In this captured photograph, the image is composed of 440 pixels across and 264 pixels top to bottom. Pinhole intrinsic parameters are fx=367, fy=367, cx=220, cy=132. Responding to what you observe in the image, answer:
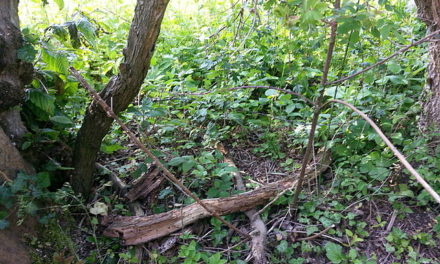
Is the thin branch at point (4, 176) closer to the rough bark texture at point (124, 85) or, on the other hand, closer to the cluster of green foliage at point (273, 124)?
the cluster of green foliage at point (273, 124)

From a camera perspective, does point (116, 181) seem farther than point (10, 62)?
Yes

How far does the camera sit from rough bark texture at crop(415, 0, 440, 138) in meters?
2.45

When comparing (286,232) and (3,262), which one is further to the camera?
(286,232)

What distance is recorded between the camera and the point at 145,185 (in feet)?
8.75

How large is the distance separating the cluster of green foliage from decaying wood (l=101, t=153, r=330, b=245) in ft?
0.28

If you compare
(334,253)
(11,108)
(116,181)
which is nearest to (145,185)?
(116,181)

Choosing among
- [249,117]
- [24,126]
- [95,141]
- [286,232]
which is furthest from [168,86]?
[286,232]

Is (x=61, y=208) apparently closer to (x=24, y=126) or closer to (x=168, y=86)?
(x=24, y=126)

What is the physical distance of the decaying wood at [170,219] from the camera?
233 centimetres

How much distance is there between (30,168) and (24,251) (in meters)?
0.49

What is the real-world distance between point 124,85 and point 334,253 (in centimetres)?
156

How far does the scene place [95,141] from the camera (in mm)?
2371

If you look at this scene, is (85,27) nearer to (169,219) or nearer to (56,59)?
(56,59)

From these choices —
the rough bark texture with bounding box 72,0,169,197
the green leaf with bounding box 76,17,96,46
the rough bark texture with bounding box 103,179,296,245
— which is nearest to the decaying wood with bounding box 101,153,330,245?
the rough bark texture with bounding box 103,179,296,245
